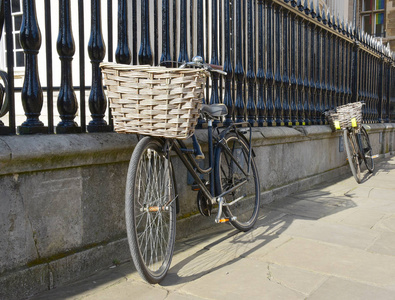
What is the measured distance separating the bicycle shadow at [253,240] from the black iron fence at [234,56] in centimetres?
109

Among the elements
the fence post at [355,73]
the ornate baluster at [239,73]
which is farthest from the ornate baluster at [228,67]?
the fence post at [355,73]

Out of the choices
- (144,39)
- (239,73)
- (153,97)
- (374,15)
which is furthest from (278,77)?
(374,15)

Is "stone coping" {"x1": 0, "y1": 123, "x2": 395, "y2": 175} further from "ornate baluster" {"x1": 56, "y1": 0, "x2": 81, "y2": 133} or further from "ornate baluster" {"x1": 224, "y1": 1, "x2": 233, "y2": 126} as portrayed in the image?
"ornate baluster" {"x1": 224, "y1": 1, "x2": 233, "y2": 126}

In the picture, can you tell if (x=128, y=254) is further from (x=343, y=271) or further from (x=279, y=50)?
(x=279, y=50)

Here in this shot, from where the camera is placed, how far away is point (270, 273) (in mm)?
2842

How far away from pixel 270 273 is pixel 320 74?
15.3 ft

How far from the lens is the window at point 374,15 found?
2688 centimetres

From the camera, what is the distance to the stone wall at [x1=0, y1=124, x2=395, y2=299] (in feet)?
7.64

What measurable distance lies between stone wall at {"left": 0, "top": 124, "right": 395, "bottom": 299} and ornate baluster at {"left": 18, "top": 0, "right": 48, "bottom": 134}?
0.51ft

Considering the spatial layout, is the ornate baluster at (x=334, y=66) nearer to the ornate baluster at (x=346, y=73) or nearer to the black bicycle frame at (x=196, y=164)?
A: the ornate baluster at (x=346, y=73)

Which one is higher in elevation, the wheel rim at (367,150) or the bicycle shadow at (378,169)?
the wheel rim at (367,150)

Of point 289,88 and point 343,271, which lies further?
point 289,88

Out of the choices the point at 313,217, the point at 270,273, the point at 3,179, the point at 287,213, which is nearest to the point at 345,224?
the point at 313,217

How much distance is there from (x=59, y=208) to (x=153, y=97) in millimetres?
885
